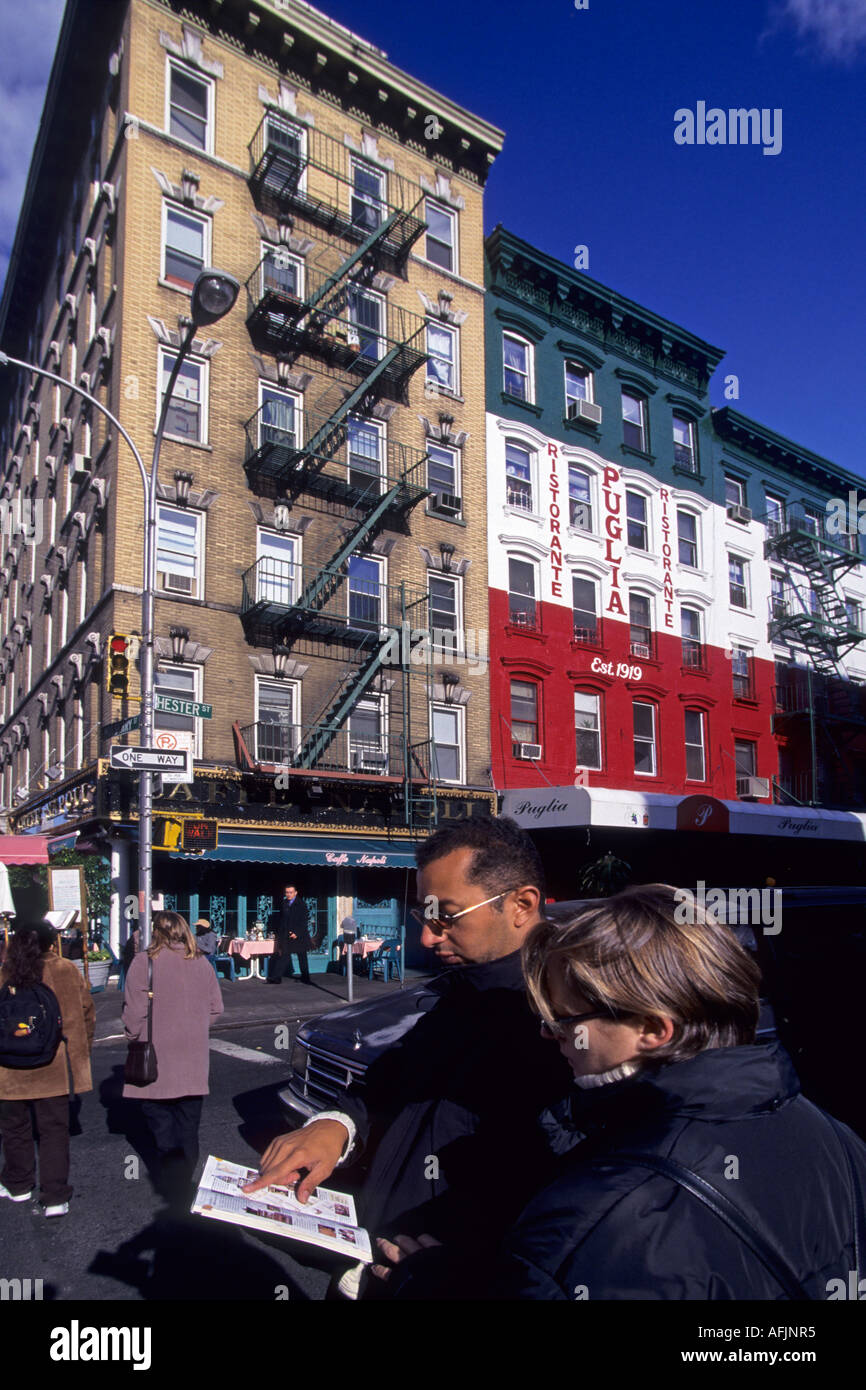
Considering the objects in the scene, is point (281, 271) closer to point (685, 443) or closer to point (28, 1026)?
point (685, 443)

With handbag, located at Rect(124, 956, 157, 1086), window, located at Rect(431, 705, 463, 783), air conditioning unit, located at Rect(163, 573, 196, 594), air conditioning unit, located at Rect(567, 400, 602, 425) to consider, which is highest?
air conditioning unit, located at Rect(567, 400, 602, 425)

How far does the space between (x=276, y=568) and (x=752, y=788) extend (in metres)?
15.7

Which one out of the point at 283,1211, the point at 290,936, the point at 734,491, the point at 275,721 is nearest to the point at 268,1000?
the point at 290,936

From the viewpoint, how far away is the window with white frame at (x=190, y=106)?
19781mm

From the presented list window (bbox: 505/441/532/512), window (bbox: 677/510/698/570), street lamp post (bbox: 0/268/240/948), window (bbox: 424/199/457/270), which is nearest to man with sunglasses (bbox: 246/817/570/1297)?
street lamp post (bbox: 0/268/240/948)

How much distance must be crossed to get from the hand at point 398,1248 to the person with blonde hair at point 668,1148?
9cm

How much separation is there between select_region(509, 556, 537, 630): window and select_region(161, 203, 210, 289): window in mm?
9970

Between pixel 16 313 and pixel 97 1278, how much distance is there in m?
30.6

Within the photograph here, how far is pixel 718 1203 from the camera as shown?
151 cm

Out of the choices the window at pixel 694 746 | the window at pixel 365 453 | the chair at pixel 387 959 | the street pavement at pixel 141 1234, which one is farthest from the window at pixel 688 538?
the street pavement at pixel 141 1234

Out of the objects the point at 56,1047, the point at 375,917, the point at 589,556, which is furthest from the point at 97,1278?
the point at 589,556

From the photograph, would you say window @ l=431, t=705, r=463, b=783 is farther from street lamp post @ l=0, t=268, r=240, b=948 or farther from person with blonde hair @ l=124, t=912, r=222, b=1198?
person with blonde hair @ l=124, t=912, r=222, b=1198

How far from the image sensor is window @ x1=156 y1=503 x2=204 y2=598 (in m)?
18.2

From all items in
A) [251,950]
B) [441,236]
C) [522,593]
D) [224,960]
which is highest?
[441,236]
